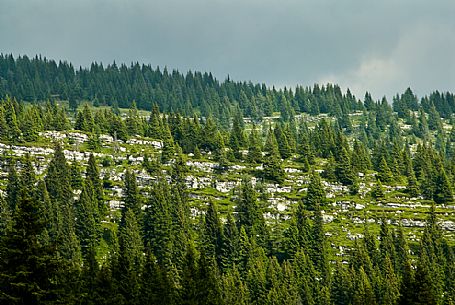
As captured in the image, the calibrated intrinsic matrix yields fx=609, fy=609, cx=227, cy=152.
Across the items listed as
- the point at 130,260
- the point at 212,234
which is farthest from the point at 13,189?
the point at 212,234

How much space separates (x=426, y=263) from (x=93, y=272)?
76.1 meters

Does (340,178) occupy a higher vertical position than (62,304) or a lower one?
higher

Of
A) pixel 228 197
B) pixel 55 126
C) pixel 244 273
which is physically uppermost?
pixel 55 126

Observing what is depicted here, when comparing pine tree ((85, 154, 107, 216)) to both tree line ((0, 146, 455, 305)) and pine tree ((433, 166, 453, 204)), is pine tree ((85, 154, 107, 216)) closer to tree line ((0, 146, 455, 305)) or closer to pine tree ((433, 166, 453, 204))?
tree line ((0, 146, 455, 305))

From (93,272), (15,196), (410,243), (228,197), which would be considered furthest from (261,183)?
(93,272)

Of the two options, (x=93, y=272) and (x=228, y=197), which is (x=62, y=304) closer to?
(x=93, y=272)

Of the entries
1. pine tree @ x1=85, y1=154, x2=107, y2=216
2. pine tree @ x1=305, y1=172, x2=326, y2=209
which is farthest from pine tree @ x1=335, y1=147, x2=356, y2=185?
pine tree @ x1=85, y1=154, x2=107, y2=216

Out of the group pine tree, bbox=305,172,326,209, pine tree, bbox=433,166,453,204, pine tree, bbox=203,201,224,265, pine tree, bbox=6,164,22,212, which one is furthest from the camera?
pine tree, bbox=433,166,453,204

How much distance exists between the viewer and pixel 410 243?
533 feet

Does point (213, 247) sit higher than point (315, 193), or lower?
lower

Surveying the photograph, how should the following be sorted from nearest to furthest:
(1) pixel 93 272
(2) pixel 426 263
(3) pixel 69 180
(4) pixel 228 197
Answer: (1) pixel 93 272
(2) pixel 426 263
(3) pixel 69 180
(4) pixel 228 197

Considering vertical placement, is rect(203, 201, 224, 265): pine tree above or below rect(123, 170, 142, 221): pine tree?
below

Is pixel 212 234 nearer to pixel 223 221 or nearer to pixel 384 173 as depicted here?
pixel 223 221

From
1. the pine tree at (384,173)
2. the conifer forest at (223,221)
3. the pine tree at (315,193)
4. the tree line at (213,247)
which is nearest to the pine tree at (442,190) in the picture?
the conifer forest at (223,221)
